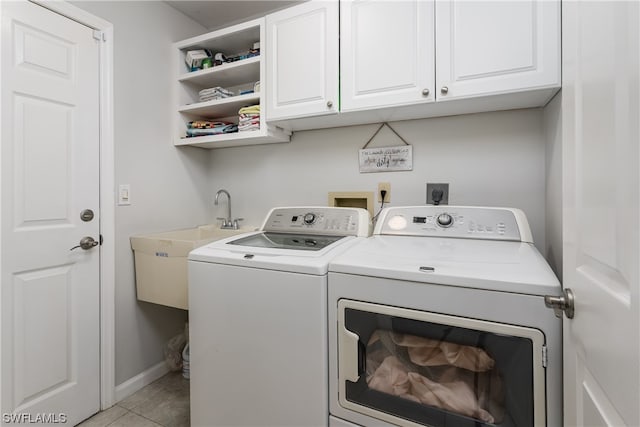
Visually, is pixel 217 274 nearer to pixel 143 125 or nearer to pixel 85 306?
pixel 85 306

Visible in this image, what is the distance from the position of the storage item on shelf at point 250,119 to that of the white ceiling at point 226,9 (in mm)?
810

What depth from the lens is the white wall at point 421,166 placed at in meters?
1.60

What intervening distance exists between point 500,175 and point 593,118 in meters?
1.14

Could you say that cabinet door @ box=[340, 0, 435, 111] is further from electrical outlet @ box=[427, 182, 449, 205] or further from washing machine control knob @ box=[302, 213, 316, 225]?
washing machine control knob @ box=[302, 213, 316, 225]

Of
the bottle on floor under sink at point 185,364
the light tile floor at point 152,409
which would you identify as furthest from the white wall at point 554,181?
the bottle on floor under sink at point 185,364

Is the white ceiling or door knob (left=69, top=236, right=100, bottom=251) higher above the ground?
the white ceiling

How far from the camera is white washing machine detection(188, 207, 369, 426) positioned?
1.10 m

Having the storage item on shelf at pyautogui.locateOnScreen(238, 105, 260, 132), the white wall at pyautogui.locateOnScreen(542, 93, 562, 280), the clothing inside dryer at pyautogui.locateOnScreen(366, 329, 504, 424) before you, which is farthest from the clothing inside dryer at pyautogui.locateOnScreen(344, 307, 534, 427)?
the storage item on shelf at pyautogui.locateOnScreen(238, 105, 260, 132)

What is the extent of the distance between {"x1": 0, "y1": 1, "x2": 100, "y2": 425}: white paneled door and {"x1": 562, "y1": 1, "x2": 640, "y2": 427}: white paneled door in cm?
212

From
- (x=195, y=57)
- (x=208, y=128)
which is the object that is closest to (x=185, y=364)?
(x=208, y=128)

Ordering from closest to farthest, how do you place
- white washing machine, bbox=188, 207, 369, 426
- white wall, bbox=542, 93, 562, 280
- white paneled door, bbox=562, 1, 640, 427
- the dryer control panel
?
white paneled door, bbox=562, 1, 640, 427, white washing machine, bbox=188, 207, 369, 426, white wall, bbox=542, 93, 562, 280, the dryer control panel

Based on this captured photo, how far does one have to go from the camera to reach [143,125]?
199 cm

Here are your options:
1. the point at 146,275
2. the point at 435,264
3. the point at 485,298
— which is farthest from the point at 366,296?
the point at 146,275

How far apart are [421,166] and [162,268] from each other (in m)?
1.70
